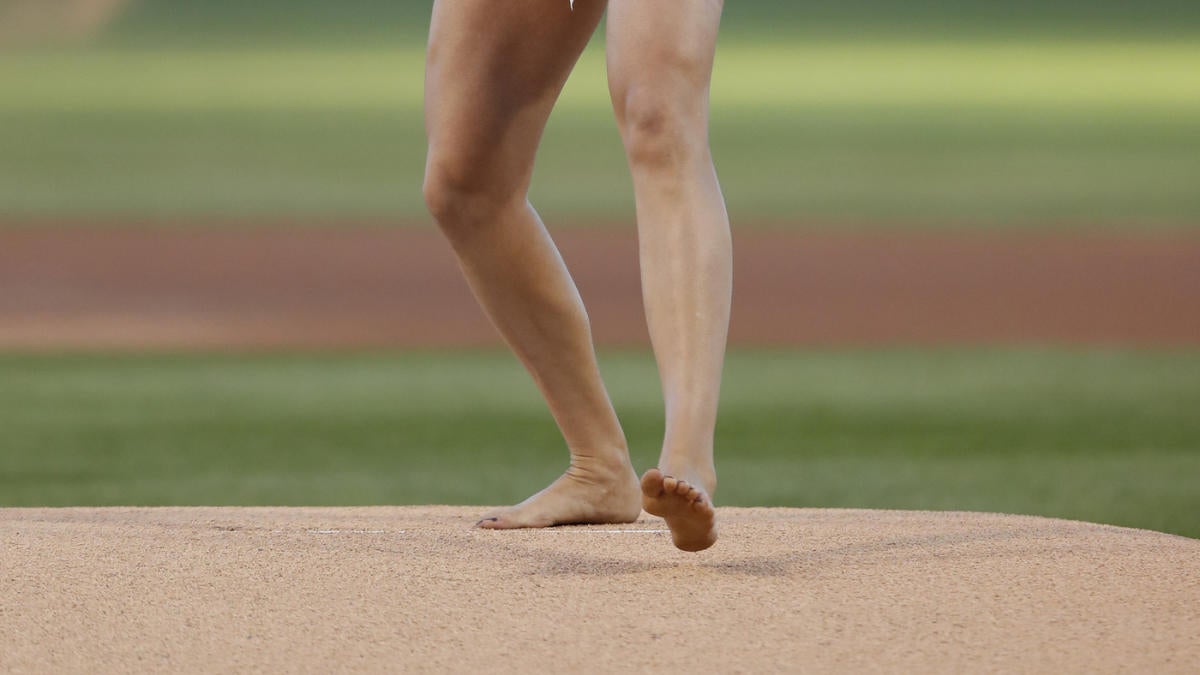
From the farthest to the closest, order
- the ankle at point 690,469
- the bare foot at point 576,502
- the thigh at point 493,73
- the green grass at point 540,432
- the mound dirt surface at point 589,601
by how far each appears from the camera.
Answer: the green grass at point 540,432
the bare foot at point 576,502
the thigh at point 493,73
the ankle at point 690,469
the mound dirt surface at point 589,601

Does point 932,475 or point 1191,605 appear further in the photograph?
point 932,475

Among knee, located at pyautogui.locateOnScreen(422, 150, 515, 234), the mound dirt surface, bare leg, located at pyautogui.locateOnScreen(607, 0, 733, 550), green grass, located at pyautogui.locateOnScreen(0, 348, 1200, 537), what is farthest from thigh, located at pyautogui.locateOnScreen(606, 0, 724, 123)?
green grass, located at pyautogui.locateOnScreen(0, 348, 1200, 537)

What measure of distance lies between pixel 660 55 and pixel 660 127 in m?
0.07

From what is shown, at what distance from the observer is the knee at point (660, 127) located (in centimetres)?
194

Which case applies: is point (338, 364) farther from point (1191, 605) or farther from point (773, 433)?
point (1191, 605)

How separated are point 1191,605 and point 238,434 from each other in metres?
3.35

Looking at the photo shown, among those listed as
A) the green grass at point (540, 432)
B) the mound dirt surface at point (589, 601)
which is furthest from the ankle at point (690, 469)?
the green grass at point (540, 432)

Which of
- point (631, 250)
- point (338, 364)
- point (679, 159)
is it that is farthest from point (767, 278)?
point (679, 159)

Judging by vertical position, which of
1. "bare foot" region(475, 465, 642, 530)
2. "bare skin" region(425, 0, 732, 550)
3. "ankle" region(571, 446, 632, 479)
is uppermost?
"bare skin" region(425, 0, 732, 550)

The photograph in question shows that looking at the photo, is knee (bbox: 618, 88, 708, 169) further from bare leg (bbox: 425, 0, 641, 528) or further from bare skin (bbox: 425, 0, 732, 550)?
bare leg (bbox: 425, 0, 641, 528)

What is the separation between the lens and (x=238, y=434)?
4.89m

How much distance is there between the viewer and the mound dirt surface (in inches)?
68.4

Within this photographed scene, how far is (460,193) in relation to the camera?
2.32 meters

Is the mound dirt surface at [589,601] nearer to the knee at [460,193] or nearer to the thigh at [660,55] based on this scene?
the knee at [460,193]
